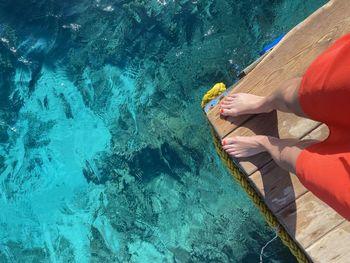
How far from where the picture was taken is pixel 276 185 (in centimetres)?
338

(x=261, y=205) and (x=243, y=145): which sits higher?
(x=243, y=145)

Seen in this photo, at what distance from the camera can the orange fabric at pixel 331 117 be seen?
2113 mm

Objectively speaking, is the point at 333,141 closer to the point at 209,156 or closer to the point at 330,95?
the point at 330,95

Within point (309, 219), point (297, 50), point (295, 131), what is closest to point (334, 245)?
point (309, 219)

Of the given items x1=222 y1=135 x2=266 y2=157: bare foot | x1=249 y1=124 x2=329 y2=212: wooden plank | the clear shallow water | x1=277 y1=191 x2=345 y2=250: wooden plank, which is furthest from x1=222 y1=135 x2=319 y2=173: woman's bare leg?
the clear shallow water

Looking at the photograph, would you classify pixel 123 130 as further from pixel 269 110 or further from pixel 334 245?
pixel 334 245

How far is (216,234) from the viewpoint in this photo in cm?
485

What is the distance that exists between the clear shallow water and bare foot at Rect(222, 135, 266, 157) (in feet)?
4.94

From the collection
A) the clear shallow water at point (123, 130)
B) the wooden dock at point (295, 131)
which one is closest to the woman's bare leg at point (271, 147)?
the wooden dock at point (295, 131)

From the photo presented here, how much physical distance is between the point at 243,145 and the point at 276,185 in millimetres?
422

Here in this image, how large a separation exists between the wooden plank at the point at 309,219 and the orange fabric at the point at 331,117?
1031 mm

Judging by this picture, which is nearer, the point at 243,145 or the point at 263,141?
the point at 263,141

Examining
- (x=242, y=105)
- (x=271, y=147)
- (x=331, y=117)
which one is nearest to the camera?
(x=331, y=117)

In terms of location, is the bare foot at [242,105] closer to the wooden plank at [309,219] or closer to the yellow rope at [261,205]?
the yellow rope at [261,205]
